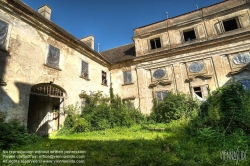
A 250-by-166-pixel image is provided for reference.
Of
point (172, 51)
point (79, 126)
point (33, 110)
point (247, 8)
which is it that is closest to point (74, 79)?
point (79, 126)

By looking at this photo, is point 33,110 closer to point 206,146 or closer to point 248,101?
point 206,146

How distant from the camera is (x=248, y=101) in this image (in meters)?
6.34

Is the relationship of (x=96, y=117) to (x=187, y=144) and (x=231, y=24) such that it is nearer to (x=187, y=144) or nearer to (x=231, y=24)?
(x=187, y=144)

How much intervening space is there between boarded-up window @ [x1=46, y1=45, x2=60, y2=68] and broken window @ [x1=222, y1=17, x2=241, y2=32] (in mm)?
14046

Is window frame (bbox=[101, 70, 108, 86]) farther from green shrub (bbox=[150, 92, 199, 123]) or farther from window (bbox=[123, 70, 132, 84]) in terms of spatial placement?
green shrub (bbox=[150, 92, 199, 123])

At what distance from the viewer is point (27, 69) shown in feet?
26.7

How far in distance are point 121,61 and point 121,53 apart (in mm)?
2398

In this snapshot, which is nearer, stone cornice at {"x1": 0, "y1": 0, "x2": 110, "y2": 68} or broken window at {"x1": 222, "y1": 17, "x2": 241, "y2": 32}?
stone cornice at {"x1": 0, "y1": 0, "x2": 110, "y2": 68}

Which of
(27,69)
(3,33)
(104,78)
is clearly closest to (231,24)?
(104,78)

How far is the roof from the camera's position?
1623 centimetres

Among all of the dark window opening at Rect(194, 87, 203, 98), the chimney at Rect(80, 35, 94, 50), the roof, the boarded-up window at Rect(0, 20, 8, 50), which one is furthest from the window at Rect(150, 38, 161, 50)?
the boarded-up window at Rect(0, 20, 8, 50)

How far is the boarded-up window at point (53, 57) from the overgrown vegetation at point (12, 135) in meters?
4.05

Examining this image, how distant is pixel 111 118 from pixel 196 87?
7.67 metres

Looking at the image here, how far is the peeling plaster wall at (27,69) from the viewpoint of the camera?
7.19 m
